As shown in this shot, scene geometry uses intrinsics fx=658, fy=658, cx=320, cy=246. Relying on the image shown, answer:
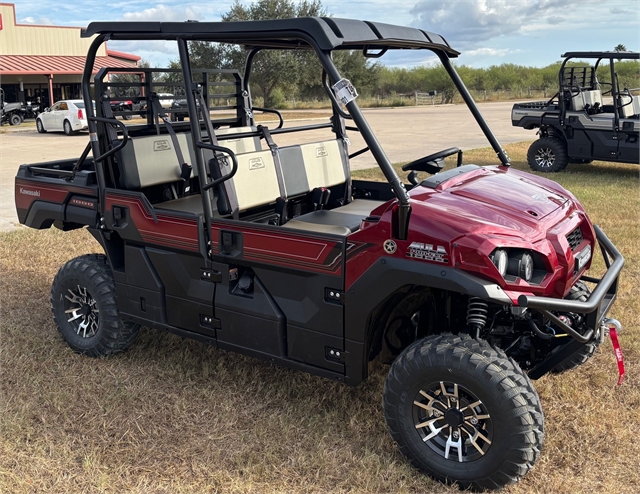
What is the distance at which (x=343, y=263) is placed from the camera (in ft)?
10.0

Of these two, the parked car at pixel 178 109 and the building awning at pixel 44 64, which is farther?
the building awning at pixel 44 64

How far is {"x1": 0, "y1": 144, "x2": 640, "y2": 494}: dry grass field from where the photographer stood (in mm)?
3045

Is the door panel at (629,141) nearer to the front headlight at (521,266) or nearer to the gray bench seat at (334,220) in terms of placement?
the gray bench seat at (334,220)

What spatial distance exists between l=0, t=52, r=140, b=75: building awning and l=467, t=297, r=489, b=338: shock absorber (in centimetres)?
2721

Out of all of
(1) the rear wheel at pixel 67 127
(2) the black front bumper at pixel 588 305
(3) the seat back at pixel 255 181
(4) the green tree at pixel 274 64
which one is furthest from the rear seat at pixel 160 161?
(4) the green tree at pixel 274 64

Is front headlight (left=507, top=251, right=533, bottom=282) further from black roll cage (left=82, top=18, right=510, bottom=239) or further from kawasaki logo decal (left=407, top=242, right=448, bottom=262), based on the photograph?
black roll cage (left=82, top=18, right=510, bottom=239)

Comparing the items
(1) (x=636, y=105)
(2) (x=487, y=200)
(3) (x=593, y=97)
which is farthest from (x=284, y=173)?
(1) (x=636, y=105)

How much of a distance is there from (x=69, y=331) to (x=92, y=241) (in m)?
2.81

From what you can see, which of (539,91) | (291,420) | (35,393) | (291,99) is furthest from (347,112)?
(539,91)

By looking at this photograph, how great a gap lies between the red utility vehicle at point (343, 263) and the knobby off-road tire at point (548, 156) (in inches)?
310

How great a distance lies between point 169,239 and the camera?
3.65 metres

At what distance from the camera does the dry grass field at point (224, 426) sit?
3045 millimetres

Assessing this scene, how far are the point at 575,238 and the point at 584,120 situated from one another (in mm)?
8372

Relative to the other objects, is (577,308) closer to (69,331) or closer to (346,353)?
(346,353)
